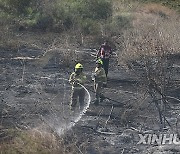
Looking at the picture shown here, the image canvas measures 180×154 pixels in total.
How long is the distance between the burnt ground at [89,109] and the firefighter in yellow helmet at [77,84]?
412 mm

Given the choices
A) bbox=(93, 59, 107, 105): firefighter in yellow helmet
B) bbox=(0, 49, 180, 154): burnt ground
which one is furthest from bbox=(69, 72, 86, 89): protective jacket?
bbox=(93, 59, 107, 105): firefighter in yellow helmet

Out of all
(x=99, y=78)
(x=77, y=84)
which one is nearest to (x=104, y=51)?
(x=99, y=78)

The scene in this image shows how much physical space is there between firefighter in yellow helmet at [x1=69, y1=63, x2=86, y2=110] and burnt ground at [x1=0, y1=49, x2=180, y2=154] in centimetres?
41

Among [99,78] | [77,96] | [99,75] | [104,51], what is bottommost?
[77,96]

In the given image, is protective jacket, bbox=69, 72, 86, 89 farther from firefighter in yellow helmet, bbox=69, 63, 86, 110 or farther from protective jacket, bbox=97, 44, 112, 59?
protective jacket, bbox=97, 44, 112, 59

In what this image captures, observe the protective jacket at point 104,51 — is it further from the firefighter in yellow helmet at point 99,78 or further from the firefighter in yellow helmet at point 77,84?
the firefighter in yellow helmet at point 77,84

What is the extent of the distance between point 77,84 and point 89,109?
120cm

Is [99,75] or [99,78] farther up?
[99,75]

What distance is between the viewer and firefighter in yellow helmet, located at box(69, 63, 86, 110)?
484 inches

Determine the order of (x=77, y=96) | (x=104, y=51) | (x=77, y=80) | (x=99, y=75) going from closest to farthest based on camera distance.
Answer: (x=77, y=80) < (x=77, y=96) < (x=99, y=75) < (x=104, y=51)

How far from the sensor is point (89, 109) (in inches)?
519

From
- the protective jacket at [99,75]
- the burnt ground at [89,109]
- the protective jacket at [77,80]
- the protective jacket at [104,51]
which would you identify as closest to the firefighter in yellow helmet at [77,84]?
the protective jacket at [77,80]

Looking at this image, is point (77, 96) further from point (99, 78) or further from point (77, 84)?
point (99, 78)

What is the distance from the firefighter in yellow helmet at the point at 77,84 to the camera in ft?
40.3
